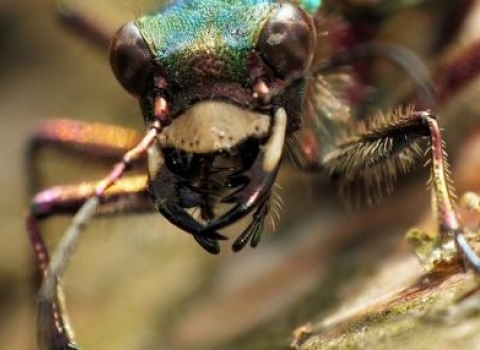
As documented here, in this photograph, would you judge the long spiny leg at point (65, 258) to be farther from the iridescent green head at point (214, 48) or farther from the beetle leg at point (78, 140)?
the beetle leg at point (78, 140)

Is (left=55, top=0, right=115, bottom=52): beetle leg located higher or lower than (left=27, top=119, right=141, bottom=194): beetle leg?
higher

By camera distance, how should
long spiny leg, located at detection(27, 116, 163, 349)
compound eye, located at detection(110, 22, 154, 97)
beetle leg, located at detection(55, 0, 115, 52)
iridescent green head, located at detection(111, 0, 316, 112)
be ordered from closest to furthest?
long spiny leg, located at detection(27, 116, 163, 349) → iridescent green head, located at detection(111, 0, 316, 112) → compound eye, located at detection(110, 22, 154, 97) → beetle leg, located at detection(55, 0, 115, 52)

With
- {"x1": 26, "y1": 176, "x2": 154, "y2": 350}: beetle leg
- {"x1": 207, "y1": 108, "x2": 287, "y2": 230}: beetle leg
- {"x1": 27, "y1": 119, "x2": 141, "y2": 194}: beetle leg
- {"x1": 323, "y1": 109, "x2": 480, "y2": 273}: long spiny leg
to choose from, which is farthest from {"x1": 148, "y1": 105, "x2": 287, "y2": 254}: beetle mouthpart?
{"x1": 27, "y1": 119, "x2": 141, "y2": 194}: beetle leg

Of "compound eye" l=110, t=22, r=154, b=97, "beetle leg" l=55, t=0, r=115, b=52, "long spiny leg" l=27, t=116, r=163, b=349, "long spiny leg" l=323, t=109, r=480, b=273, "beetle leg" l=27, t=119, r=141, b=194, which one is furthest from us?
"beetle leg" l=55, t=0, r=115, b=52

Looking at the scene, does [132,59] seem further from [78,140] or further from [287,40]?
[78,140]

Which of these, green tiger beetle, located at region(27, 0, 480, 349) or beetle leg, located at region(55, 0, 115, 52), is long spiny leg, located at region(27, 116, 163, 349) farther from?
beetle leg, located at region(55, 0, 115, 52)

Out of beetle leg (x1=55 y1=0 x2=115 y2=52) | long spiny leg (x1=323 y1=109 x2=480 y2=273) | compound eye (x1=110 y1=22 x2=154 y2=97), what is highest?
beetle leg (x1=55 y1=0 x2=115 y2=52)

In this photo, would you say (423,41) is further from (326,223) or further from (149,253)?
(149,253)

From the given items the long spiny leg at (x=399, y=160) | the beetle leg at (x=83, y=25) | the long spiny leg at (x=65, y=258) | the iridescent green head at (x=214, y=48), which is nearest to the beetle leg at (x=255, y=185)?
the iridescent green head at (x=214, y=48)
